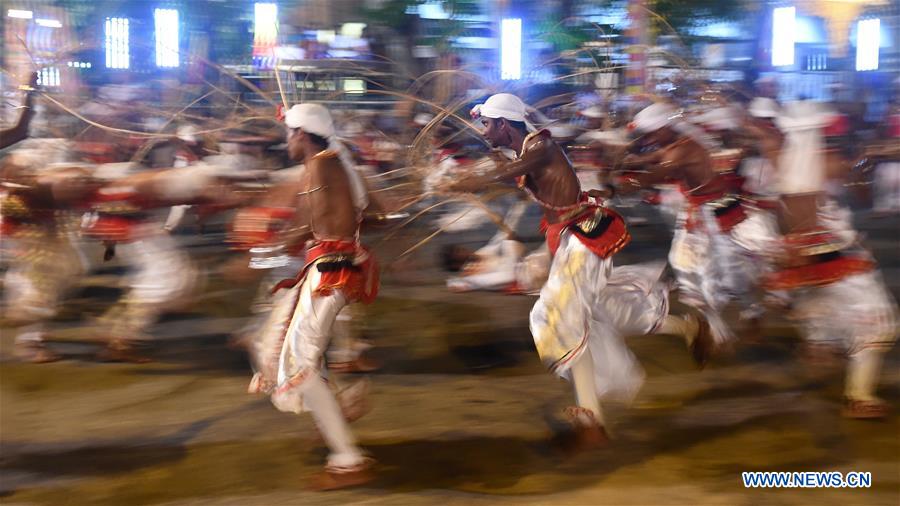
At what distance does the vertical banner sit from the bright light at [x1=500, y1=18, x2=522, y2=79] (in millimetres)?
1086

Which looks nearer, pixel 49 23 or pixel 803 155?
pixel 803 155

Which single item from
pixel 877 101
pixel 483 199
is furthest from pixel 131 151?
pixel 877 101

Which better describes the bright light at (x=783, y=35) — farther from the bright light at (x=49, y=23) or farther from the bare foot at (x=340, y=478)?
the bare foot at (x=340, y=478)

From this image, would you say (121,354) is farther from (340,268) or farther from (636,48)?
(636,48)

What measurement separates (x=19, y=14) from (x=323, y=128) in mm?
9548

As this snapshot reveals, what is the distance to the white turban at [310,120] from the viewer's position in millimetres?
4270

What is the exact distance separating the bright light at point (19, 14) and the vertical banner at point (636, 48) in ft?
23.8

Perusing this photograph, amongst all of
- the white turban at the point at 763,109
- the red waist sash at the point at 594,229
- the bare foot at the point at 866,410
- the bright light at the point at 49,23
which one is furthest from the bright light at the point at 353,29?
the bare foot at the point at 866,410

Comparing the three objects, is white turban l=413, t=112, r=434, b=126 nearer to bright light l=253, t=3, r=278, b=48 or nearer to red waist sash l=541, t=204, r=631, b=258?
red waist sash l=541, t=204, r=631, b=258

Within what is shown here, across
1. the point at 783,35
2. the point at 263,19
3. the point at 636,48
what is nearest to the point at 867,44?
the point at 783,35

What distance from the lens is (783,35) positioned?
2030 centimetres

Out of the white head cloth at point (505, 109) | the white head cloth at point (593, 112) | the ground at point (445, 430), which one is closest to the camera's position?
the ground at point (445, 430)

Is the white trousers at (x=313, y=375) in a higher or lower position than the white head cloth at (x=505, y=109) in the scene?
lower

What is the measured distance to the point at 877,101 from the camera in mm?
17188
